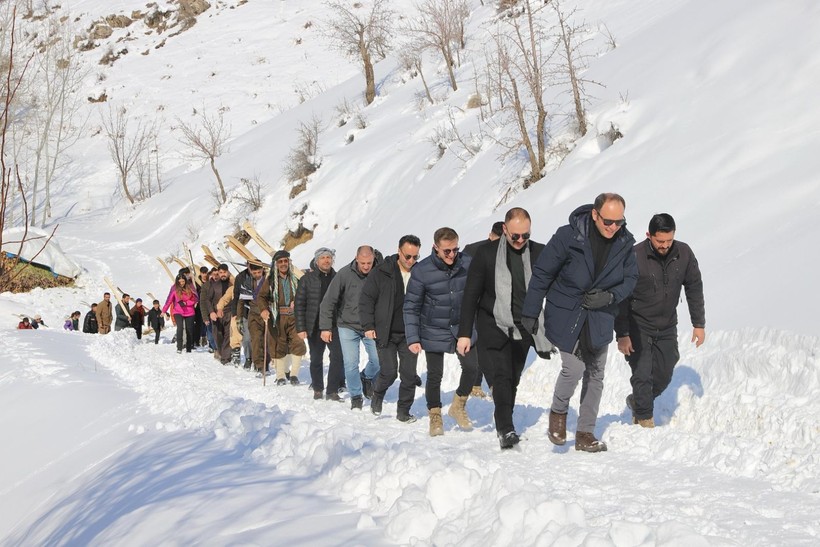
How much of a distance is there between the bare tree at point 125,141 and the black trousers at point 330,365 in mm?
44837

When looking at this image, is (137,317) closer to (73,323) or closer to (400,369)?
(73,323)

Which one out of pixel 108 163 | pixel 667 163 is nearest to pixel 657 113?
pixel 667 163

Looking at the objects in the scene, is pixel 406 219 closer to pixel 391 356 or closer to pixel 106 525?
pixel 391 356

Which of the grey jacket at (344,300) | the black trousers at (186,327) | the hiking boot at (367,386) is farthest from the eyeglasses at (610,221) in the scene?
the black trousers at (186,327)

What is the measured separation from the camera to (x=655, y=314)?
678cm

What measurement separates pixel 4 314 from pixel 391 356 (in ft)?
78.0

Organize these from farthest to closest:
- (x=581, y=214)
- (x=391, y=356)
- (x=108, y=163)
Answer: (x=108, y=163) → (x=391, y=356) → (x=581, y=214)

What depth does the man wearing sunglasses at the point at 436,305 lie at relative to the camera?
23.2 feet

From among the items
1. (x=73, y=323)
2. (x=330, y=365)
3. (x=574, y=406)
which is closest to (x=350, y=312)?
(x=330, y=365)

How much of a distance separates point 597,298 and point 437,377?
2214 millimetres

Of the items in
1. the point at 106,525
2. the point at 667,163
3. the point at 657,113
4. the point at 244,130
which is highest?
the point at 244,130

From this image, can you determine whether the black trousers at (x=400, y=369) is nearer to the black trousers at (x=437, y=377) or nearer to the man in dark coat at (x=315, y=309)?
the black trousers at (x=437, y=377)

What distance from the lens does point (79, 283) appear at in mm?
33500

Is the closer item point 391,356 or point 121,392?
point 391,356
